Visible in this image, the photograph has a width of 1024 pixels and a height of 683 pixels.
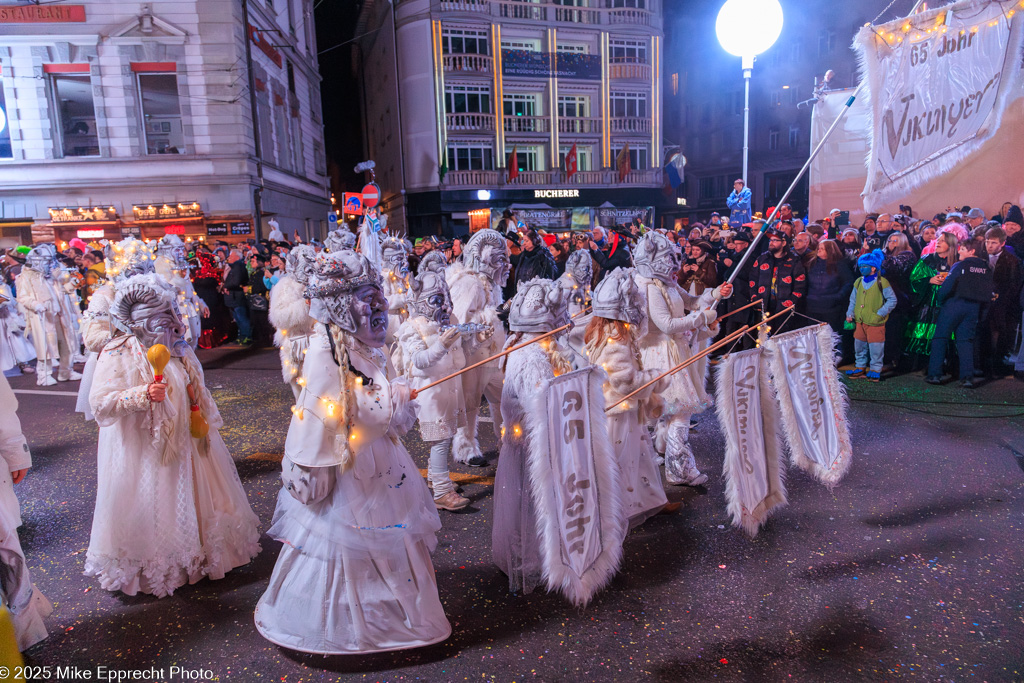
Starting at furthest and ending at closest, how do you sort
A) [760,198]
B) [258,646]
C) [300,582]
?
[760,198]
[258,646]
[300,582]

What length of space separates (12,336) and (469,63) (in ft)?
77.5

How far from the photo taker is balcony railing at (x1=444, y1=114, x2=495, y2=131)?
2959 cm

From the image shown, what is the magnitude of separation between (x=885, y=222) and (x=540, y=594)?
9421 millimetres

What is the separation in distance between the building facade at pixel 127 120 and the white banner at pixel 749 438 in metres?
21.5

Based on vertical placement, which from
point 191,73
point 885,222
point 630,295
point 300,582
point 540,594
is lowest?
point 540,594

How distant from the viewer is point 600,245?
12.3 meters

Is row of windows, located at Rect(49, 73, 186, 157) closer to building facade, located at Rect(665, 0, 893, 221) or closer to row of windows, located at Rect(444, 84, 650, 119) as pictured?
row of windows, located at Rect(444, 84, 650, 119)

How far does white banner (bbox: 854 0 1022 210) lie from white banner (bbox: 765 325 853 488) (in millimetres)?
3867

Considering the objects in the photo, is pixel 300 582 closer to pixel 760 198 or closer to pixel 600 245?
pixel 600 245

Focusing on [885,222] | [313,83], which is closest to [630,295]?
[885,222]

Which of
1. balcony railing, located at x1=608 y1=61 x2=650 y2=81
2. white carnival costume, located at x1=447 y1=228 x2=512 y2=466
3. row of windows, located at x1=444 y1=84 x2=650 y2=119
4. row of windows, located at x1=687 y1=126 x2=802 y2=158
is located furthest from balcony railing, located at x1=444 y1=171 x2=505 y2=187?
white carnival costume, located at x1=447 y1=228 x2=512 y2=466

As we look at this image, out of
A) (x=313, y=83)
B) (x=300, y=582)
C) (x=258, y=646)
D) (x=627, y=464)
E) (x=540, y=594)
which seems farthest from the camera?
(x=313, y=83)

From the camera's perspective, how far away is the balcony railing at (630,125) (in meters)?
31.4

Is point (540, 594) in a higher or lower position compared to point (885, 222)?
lower
